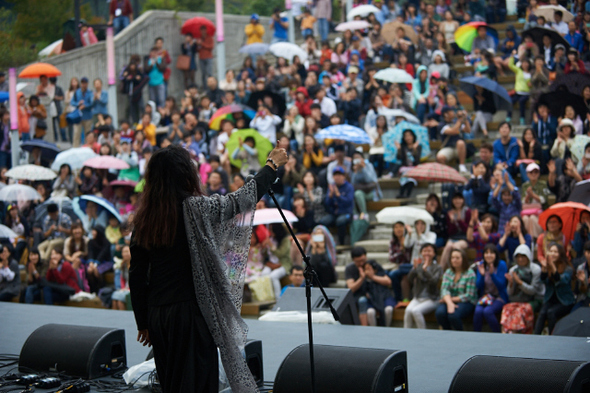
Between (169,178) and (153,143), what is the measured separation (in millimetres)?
10091

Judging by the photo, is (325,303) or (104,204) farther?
(104,204)

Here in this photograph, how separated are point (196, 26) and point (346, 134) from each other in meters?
7.42

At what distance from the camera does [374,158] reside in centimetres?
1182

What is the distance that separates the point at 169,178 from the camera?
12.4 ft

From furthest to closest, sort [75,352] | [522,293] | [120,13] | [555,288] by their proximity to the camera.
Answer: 1. [120,13]
2. [522,293]
3. [555,288]
4. [75,352]

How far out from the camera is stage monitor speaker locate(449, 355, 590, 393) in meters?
3.93

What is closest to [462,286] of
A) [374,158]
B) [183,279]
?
[374,158]

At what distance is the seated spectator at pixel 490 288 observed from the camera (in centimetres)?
795

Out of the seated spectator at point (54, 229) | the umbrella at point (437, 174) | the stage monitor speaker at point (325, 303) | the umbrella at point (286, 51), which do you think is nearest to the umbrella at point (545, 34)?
the umbrella at point (437, 174)

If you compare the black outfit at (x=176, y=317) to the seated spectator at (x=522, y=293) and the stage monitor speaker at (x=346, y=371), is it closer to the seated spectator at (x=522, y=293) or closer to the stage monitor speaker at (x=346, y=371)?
the stage monitor speaker at (x=346, y=371)

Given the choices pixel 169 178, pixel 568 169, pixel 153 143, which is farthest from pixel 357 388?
pixel 153 143

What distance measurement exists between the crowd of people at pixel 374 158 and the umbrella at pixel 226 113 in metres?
0.02

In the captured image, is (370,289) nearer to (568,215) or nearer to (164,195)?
(568,215)

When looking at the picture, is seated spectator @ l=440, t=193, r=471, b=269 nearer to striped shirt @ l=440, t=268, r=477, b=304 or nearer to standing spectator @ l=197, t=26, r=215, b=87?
striped shirt @ l=440, t=268, r=477, b=304
